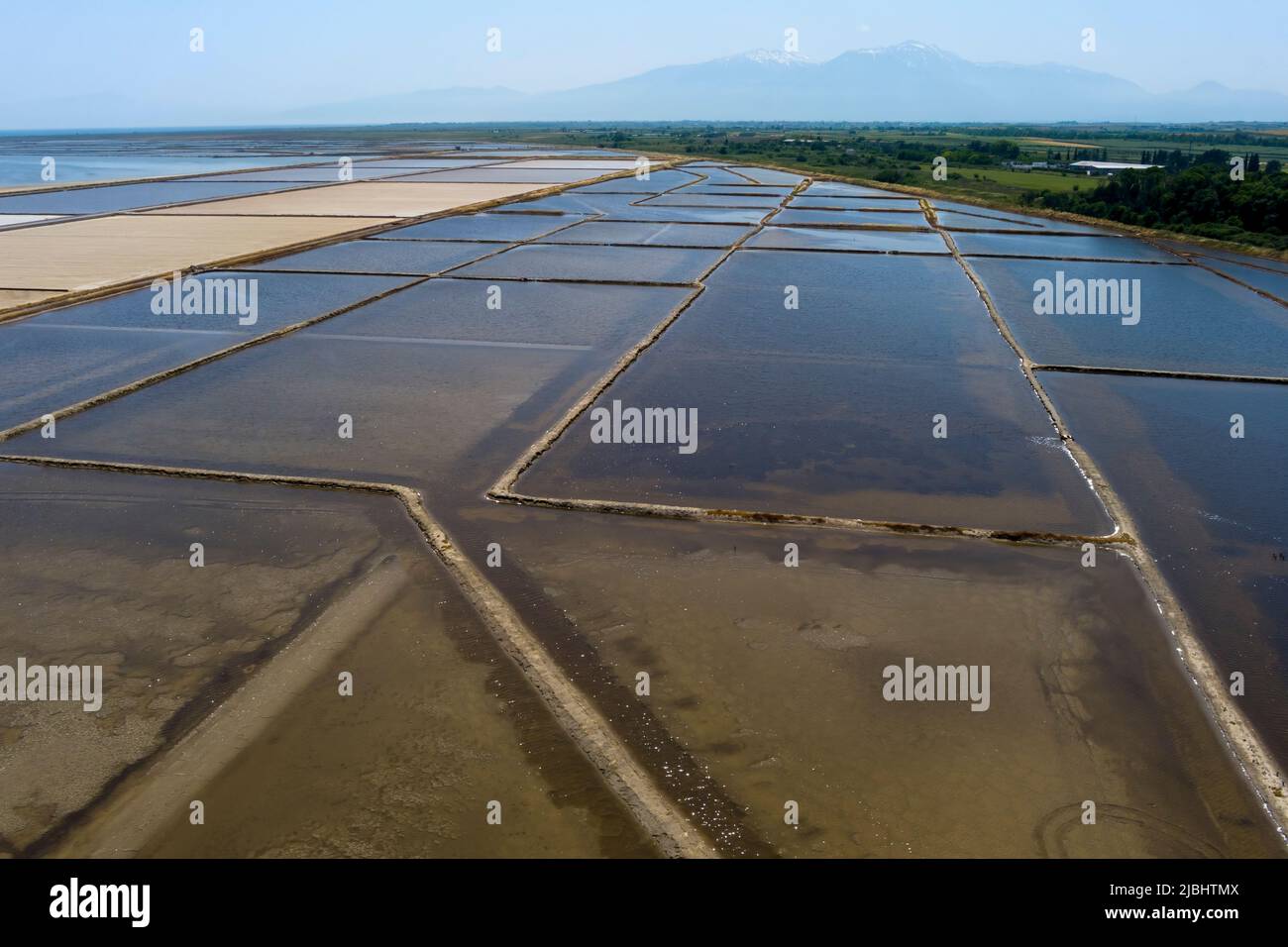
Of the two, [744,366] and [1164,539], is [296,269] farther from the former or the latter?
[1164,539]

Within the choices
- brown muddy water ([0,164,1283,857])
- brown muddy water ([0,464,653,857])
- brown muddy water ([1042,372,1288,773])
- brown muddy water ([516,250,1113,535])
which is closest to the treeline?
brown muddy water ([516,250,1113,535])

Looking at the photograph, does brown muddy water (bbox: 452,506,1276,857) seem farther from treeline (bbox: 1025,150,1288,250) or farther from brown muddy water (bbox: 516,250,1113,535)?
treeline (bbox: 1025,150,1288,250)

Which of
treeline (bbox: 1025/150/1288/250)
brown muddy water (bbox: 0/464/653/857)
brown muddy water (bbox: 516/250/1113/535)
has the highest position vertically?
treeline (bbox: 1025/150/1288/250)

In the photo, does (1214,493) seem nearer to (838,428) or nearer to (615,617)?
(838,428)

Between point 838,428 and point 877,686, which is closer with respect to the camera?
point 877,686

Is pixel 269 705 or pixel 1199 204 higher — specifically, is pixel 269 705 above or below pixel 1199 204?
below

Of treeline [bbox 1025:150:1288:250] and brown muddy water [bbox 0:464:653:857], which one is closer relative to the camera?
brown muddy water [bbox 0:464:653:857]

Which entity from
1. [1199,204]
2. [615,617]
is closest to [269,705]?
[615,617]

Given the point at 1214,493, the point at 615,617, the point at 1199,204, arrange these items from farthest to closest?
the point at 1199,204 < the point at 1214,493 < the point at 615,617

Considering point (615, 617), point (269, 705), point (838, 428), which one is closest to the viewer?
point (269, 705)
